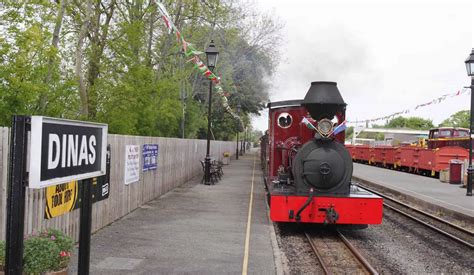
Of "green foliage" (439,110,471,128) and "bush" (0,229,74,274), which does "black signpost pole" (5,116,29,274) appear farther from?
"green foliage" (439,110,471,128)

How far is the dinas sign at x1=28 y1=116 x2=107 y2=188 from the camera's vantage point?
2664 millimetres

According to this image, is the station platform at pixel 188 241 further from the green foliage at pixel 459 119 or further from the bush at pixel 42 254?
the green foliage at pixel 459 119

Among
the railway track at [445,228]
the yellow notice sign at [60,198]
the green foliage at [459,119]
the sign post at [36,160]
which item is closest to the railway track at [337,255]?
the railway track at [445,228]

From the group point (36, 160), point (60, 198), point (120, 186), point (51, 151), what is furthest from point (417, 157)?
point (36, 160)

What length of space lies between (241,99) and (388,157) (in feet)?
42.3

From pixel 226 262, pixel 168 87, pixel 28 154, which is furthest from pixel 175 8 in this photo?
pixel 28 154

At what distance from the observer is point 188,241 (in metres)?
8.12

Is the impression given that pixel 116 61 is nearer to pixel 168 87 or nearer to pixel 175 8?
pixel 168 87

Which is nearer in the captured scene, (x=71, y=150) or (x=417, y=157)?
(x=71, y=150)

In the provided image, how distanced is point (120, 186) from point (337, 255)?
476 cm

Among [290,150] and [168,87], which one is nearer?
[290,150]

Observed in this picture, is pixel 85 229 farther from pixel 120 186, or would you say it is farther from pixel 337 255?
pixel 120 186

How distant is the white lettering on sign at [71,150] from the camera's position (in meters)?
2.85

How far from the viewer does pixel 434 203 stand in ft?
47.4
